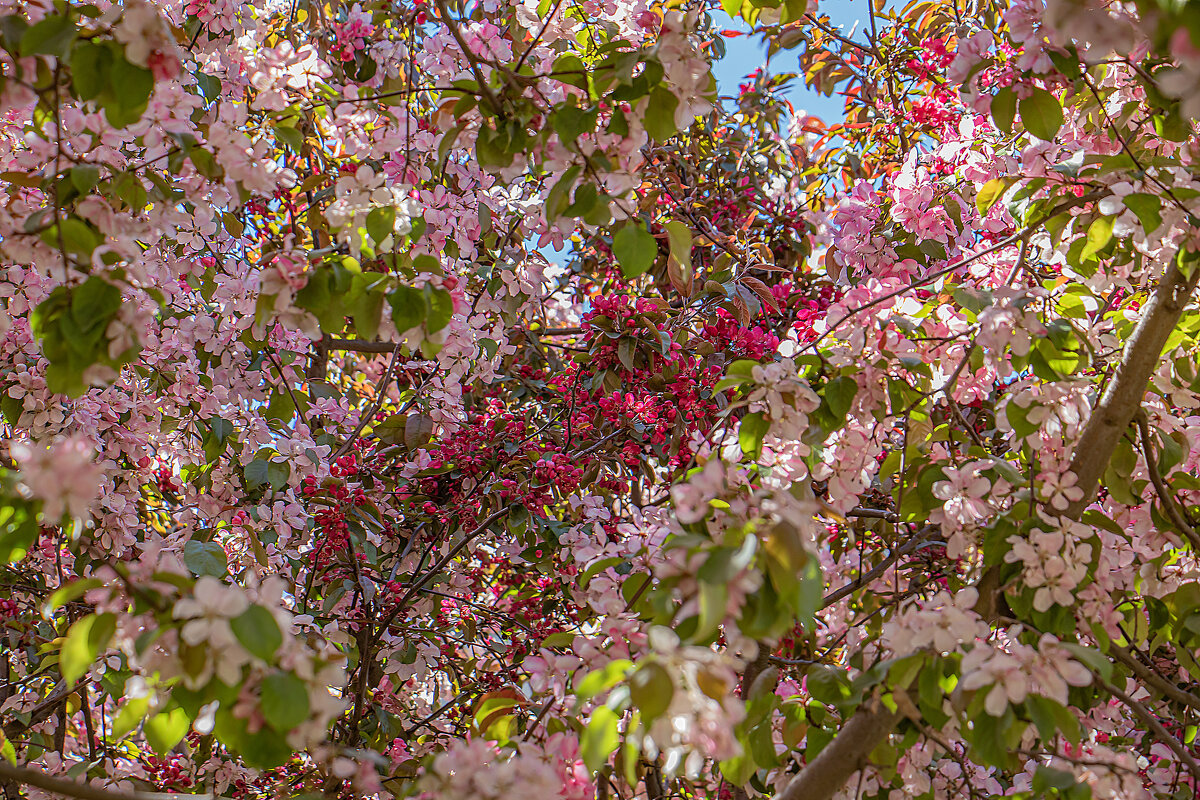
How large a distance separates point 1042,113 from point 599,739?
1.22 m

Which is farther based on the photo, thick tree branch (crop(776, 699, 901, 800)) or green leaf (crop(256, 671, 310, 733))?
thick tree branch (crop(776, 699, 901, 800))

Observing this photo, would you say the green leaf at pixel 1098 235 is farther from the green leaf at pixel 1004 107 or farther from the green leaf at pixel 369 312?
the green leaf at pixel 369 312

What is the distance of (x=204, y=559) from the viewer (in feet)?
5.81

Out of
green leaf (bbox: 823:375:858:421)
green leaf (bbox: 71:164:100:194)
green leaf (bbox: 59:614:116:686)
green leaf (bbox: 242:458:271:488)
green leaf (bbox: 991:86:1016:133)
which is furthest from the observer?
green leaf (bbox: 242:458:271:488)

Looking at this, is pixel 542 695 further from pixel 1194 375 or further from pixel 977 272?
pixel 1194 375

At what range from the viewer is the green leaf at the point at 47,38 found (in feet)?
3.45

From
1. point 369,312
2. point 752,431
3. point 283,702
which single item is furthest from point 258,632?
point 752,431

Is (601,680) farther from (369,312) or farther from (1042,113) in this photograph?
(1042,113)

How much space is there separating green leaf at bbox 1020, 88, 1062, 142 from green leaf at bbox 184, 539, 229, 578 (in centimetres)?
171

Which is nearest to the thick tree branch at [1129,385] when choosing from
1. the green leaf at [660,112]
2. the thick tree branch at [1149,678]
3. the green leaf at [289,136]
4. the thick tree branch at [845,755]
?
the thick tree branch at [1149,678]

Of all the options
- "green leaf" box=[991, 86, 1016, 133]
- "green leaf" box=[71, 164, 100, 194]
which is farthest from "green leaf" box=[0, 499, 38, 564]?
"green leaf" box=[991, 86, 1016, 133]

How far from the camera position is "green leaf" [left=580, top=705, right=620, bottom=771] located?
0.94 metres

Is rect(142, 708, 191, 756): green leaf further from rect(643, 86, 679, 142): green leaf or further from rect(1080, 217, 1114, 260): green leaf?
rect(1080, 217, 1114, 260): green leaf

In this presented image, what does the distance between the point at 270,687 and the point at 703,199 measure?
3.05 metres
